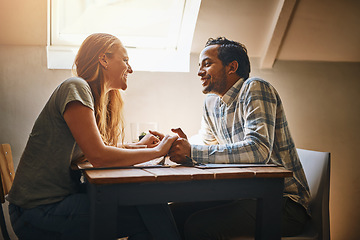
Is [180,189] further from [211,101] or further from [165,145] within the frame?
Result: [211,101]

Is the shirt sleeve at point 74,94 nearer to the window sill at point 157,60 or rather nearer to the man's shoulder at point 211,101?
the man's shoulder at point 211,101

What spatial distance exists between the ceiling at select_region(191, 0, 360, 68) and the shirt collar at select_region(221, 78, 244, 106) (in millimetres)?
1067

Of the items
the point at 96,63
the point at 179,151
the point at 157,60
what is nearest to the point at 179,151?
the point at 179,151

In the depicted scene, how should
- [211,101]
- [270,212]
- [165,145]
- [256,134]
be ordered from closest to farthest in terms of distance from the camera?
[270,212], [165,145], [256,134], [211,101]

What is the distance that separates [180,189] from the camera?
1.33m

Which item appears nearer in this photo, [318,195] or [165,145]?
[165,145]

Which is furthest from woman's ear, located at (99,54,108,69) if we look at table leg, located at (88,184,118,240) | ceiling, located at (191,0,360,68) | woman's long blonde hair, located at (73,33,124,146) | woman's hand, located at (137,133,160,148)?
ceiling, located at (191,0,360,68)

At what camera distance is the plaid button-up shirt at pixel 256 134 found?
5.63ft

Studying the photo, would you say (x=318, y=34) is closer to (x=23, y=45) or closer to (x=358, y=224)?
(x=358, y=224)

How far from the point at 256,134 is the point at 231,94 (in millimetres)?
388

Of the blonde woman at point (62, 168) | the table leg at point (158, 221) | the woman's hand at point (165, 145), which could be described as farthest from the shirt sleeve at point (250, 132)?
the table leg at point (158, 221)

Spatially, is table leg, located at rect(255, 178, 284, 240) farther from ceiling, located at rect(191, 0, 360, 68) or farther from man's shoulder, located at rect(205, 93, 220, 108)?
ceiling, located at rect(191, 0, 360, 68)

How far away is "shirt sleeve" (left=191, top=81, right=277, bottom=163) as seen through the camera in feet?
5.60

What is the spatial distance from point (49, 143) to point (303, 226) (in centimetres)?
123
